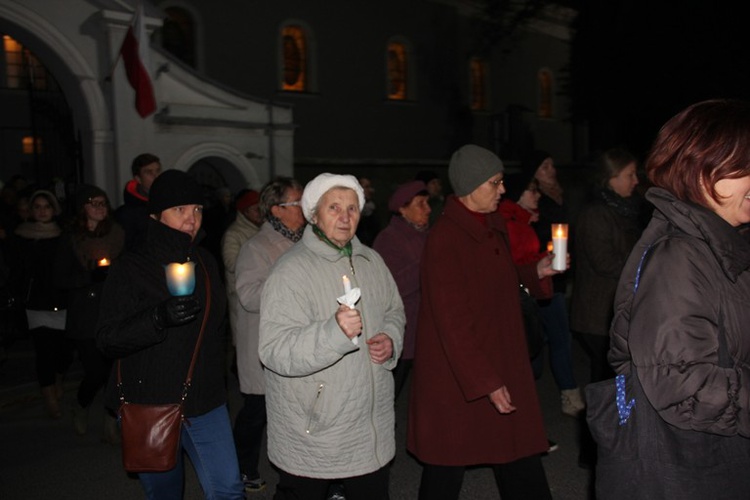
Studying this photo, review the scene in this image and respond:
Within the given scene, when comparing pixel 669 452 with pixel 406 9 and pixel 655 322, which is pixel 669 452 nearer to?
pixel 655 322

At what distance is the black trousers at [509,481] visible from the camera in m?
3.98

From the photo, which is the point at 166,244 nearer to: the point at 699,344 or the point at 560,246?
the point at 560,246

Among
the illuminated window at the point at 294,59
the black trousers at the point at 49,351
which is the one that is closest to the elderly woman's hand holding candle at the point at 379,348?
the black trousers at the point at 49,351

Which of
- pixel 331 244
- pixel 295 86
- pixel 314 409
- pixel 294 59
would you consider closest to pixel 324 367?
pixel 314 409

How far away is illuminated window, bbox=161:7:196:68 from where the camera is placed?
20562 mm

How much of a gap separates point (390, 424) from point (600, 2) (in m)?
23.3

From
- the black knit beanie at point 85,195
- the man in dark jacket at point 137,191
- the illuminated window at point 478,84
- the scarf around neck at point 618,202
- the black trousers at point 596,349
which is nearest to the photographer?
the black trousers at point 596,349

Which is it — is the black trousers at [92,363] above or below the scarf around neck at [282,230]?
below

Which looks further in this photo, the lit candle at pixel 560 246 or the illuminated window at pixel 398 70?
the illuminated window at pixel 398 70

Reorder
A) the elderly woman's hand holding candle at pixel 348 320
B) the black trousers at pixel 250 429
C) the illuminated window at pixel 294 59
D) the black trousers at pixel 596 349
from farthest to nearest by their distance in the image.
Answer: the illuminated window at pixel 294 59 < the black trousers at pixel 596 349 < the black trousers at pixel 250 429 < the elderly woman's hand holding candle at pixel 348 320

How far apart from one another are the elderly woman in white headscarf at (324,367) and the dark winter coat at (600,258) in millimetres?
2473

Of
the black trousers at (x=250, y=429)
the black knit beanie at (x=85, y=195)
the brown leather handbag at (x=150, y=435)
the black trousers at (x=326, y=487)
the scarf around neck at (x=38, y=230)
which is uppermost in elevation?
the black knit beanie at (x=85, y=195)

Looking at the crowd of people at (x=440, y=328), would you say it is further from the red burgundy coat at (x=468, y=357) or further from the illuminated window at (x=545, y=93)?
the illuminated window at (x=545, y=93)

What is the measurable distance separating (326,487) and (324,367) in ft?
2.11
